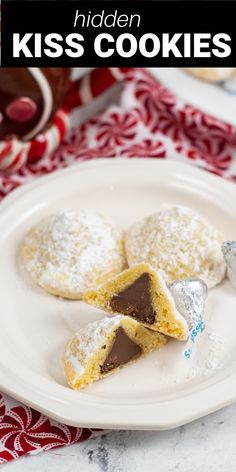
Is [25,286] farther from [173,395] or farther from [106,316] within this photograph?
[173,395]

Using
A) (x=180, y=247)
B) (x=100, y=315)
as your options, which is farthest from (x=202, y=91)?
(x=100, y=315)

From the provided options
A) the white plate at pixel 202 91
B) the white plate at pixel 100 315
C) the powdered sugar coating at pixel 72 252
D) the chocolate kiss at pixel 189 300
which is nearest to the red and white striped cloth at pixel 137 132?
the white plate at pixel 202 91

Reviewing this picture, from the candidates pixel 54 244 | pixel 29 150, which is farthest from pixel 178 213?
pixel 29 150

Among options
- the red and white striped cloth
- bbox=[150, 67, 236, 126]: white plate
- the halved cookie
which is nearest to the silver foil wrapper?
the halved cookie

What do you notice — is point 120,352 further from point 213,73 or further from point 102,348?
point 213,73

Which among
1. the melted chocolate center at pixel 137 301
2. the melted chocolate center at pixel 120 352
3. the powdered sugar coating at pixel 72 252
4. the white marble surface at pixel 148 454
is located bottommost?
the white marble surface at pixel 148 454

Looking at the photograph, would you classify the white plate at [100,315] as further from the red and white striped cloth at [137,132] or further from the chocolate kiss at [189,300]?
the red and white striped cloth at [137,132]

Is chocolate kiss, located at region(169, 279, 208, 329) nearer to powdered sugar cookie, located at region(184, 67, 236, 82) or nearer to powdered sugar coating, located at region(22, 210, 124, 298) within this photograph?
powdered sugar coating, located at region(22, 210, 124, 298)
